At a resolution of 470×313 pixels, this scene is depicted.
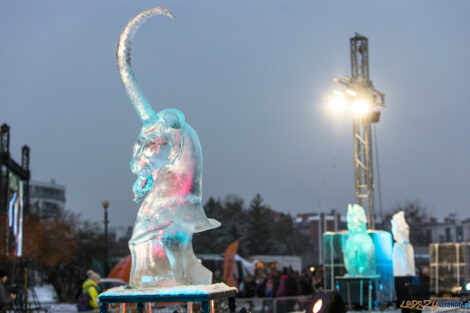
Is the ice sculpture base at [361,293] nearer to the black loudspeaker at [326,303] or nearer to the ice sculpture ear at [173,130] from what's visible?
the black loudspeaker at [326,303]

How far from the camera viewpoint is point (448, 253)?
20.7 m

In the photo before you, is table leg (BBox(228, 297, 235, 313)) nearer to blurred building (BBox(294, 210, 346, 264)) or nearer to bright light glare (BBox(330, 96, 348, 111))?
bright light glare (BBox(330, 96, 348, 111))

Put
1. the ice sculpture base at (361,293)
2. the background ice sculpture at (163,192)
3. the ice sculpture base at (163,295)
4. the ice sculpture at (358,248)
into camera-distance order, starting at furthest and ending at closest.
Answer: the ice sculpture base at (361,293) → the ice sculpture at (358,248) → the background ice sculpture at (163,192) → the ice sculpture base at (163,295)

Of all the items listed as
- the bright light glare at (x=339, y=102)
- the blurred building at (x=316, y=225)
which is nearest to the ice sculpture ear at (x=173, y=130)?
the bright light glare at (x=339, y=102)

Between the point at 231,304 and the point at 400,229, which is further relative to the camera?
the point at 400,229

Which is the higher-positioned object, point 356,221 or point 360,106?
point 360,106

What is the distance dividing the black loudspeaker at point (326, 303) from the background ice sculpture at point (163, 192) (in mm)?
1969

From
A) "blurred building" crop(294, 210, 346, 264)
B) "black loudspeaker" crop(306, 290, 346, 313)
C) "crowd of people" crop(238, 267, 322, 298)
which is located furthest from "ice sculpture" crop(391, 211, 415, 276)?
"blurred building" crop(294, 210, 346, 264)

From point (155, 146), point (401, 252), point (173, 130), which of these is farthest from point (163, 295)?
point (401, 252)

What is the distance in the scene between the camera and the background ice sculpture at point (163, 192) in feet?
19.5

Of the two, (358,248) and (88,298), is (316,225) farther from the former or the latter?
(88,298)

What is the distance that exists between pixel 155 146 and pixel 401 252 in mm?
17082

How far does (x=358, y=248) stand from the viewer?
15.9 m

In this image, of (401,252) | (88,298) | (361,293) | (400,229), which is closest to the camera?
(88,298)
